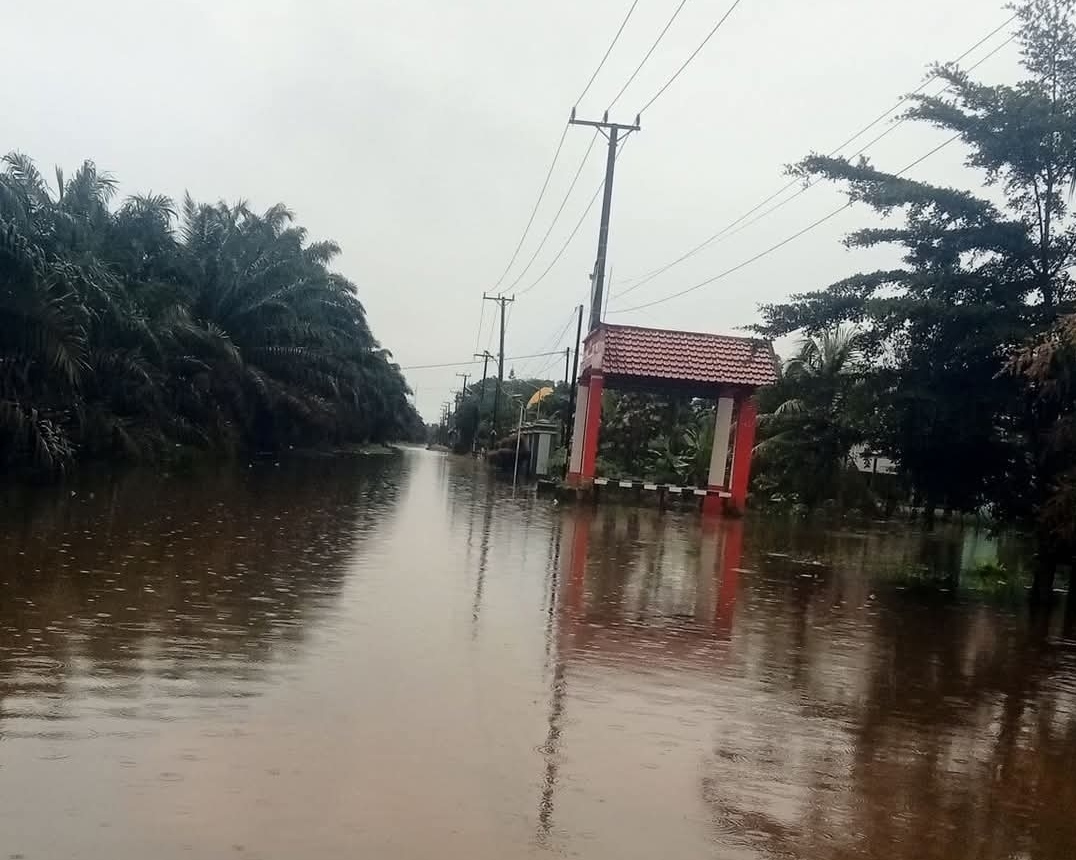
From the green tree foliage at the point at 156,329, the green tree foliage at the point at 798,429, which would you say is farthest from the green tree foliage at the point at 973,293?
the green tree foliage at the point at 156,329

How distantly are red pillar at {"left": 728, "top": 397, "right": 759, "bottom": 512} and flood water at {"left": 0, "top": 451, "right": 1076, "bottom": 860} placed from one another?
11.3m

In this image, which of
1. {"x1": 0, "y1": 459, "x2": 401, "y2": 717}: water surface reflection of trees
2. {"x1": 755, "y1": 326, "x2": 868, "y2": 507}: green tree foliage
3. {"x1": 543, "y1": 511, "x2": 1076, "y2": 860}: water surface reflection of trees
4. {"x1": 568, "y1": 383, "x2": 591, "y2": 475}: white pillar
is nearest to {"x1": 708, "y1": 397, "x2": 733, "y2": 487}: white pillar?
{"x1": 755, "y1": 326, "x2": 868, "y2": 507}: green tree foliage

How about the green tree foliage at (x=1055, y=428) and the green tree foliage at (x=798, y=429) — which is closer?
the green tree foliage at (x=1055, y=428)

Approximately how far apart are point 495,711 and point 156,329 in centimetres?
2176

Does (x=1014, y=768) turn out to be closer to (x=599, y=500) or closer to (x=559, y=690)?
(x=559, y=690)

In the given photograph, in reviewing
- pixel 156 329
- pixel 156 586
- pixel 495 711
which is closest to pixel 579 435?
pixel 156 329

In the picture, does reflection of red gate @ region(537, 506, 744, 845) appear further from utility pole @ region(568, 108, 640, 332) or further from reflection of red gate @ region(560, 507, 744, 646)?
utility pole @ region(568, 108, 640, 332)

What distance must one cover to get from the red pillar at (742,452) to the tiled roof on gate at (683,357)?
87 cm

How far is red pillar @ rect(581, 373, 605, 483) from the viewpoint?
2377 centimetres

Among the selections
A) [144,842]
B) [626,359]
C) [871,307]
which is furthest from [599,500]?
[144,842]

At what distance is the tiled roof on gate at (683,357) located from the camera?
23.8 meters

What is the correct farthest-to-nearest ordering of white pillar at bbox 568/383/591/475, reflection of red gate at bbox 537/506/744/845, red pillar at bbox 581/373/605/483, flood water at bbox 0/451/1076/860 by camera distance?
white pillar at bbox 568/383/591/475 < red pillar at bbox 581/373/605/483 < reflection of red gate at bbox 537/506/744/845 < flood water at bbox 0/451/1076/860

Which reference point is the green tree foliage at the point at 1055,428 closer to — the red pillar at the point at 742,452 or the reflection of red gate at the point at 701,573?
the reflection of red gate at the point at 701,573

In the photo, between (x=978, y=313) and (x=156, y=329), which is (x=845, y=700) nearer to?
(x=978, y=313)
